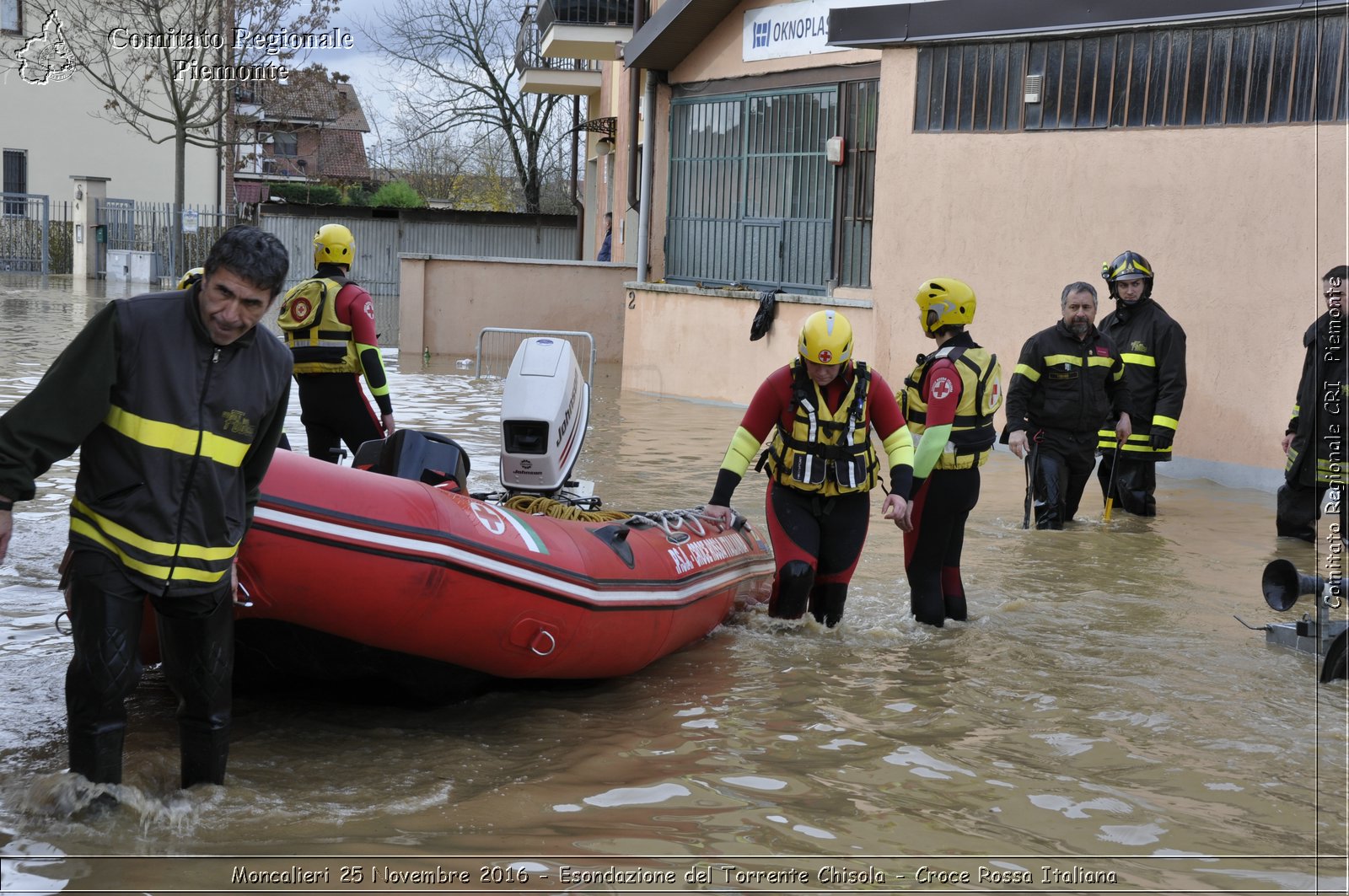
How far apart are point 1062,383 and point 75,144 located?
31747 mm

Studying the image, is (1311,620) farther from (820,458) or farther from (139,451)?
(139,451)

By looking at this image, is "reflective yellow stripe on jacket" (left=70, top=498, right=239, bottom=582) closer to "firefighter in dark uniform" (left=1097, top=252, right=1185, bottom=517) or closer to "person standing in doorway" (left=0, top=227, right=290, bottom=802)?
"person standing in doorway" (left=0, top=227, right=290, bottom=802)

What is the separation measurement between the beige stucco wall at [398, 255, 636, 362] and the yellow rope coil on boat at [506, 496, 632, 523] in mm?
13169

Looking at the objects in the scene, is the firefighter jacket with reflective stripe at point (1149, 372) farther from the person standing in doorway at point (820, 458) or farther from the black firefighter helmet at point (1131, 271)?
the person standing in doorway at point (820, 458)

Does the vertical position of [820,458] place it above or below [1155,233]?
below

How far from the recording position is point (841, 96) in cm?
1409

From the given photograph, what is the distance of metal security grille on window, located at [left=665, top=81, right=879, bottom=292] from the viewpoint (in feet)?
46.1

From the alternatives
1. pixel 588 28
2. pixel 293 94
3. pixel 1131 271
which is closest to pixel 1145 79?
pixel 1131 271

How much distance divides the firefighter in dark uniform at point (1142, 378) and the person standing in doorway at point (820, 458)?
3.71m

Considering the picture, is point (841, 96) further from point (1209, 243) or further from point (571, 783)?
point (571, 783)

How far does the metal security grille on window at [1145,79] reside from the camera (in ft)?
32.0

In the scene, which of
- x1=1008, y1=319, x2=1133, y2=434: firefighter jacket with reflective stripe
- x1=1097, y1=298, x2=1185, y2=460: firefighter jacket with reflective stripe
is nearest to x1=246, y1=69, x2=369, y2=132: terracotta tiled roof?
x1=1097, y1=298, x2=1185, y2=460: firefighter jacket with reflective stripe

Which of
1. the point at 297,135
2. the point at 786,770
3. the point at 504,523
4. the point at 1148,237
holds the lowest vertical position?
the point at 786,770

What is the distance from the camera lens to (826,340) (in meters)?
5.35
